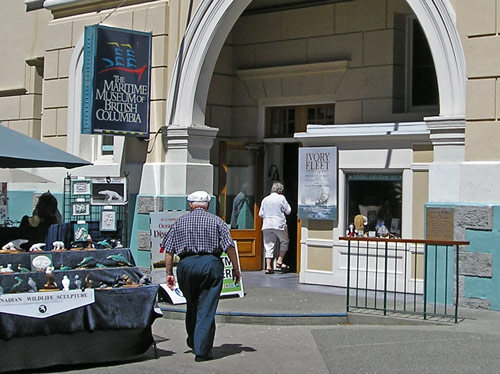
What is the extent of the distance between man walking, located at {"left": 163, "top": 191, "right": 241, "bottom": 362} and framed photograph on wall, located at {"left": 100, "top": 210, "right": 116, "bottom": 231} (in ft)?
18.5

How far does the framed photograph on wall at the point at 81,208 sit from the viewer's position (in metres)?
14.3

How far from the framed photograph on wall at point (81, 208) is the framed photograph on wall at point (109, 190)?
443mm

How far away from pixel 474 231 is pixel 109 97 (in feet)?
19.7

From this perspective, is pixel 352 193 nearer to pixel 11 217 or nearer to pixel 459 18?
pixel 459 18

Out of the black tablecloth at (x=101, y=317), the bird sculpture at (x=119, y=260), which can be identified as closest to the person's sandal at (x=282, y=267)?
the bird sculpture at (x=119, y=260)

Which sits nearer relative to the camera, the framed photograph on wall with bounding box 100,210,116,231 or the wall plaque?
the wall plaque

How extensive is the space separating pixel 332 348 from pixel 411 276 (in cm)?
374

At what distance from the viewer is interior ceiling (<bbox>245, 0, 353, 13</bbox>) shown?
14695mm

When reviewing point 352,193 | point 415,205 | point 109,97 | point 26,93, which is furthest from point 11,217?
point 415,205

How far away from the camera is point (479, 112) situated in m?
10.9

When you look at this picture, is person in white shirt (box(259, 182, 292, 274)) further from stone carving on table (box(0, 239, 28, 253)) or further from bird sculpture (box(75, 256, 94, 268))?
bird sculpture (box(75, 256, 94, 268))

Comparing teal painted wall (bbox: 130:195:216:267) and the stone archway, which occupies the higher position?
the stone archway

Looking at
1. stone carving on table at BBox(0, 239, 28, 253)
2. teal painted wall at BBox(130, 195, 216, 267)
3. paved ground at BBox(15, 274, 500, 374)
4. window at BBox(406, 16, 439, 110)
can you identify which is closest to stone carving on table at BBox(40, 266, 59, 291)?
paved ground at BBox(15, 274, 500, 374)

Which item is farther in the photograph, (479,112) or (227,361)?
(479,112)
